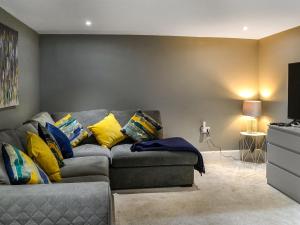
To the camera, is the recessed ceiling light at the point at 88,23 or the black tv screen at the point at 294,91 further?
the recessed ceiling light at the point at 88,23

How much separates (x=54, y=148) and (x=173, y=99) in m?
2.57

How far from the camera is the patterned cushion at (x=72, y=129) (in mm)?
4066

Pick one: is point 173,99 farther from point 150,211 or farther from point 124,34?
point 150,211

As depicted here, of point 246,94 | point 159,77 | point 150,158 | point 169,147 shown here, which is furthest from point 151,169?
point 246,94

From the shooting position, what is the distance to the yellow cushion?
2473 millimetres

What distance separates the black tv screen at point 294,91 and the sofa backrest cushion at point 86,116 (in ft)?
8.58

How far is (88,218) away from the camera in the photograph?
5.67ft

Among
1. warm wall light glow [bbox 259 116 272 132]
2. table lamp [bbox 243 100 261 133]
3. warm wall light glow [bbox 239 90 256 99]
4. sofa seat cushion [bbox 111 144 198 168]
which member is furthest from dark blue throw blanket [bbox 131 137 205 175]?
warm wall light glow [bbox 239 90 256 99]

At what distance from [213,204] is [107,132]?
179 centimetres

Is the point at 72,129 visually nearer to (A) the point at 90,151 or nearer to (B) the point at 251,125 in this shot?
(A) the point at 90,151

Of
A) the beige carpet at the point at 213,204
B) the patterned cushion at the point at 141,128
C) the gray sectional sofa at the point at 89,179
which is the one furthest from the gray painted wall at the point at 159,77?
the beige carpet at the point at 213,204

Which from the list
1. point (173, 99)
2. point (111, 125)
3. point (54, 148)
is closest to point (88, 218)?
point (54, 148)

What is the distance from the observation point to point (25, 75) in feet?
13.1

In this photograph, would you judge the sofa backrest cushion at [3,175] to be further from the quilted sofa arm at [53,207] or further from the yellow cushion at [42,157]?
the yellow cushion at [42,157]
